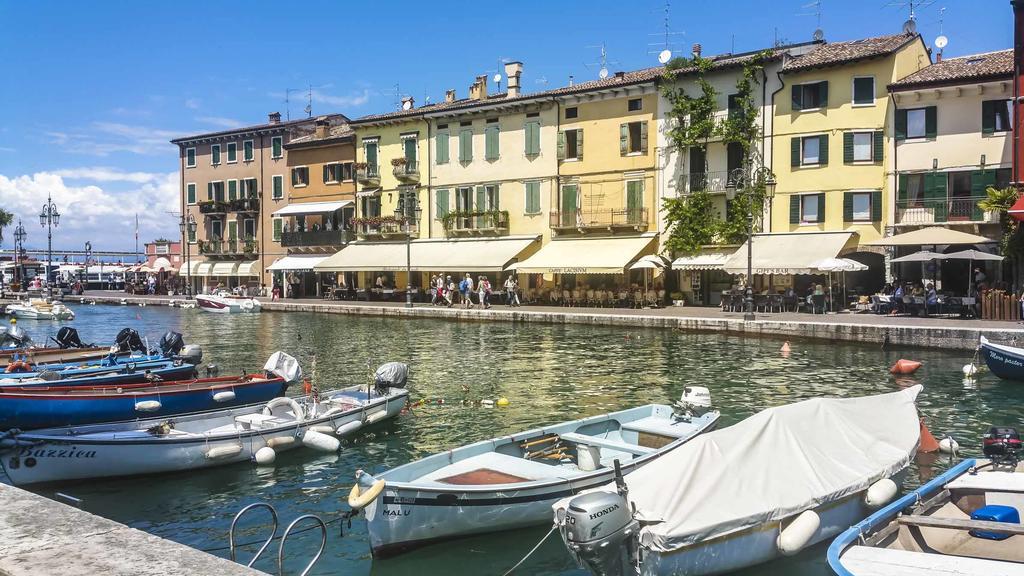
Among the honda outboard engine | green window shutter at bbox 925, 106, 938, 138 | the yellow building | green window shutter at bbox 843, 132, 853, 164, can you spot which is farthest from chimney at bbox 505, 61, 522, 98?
the honda outboard engine

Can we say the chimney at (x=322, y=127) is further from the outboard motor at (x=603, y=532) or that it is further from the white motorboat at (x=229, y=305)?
the outboard motor at (x=603, y=532)

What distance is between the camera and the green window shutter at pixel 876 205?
3575 cm

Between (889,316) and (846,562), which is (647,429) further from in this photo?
(889,316)

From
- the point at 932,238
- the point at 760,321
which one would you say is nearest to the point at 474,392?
the point at 760,321

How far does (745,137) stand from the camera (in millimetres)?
38938

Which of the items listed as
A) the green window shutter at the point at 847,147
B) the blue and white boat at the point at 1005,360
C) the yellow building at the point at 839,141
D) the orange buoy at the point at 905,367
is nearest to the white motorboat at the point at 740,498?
the blue and white boat at the point at 1005,360

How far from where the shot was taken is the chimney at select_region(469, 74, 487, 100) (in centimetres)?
5300

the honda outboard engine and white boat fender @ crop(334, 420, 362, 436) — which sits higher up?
the honda outboard engine

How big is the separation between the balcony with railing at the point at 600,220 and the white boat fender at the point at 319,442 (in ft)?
100

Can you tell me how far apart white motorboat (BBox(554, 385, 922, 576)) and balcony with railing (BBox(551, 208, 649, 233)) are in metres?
32.5

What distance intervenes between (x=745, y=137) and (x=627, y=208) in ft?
23.2

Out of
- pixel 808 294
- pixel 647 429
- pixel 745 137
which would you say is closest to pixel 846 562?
pixel 647 429

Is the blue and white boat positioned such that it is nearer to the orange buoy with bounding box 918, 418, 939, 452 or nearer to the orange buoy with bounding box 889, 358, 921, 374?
the orange buoy with bounding box 889, 358, 921, 374

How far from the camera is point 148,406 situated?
48.9 feet
